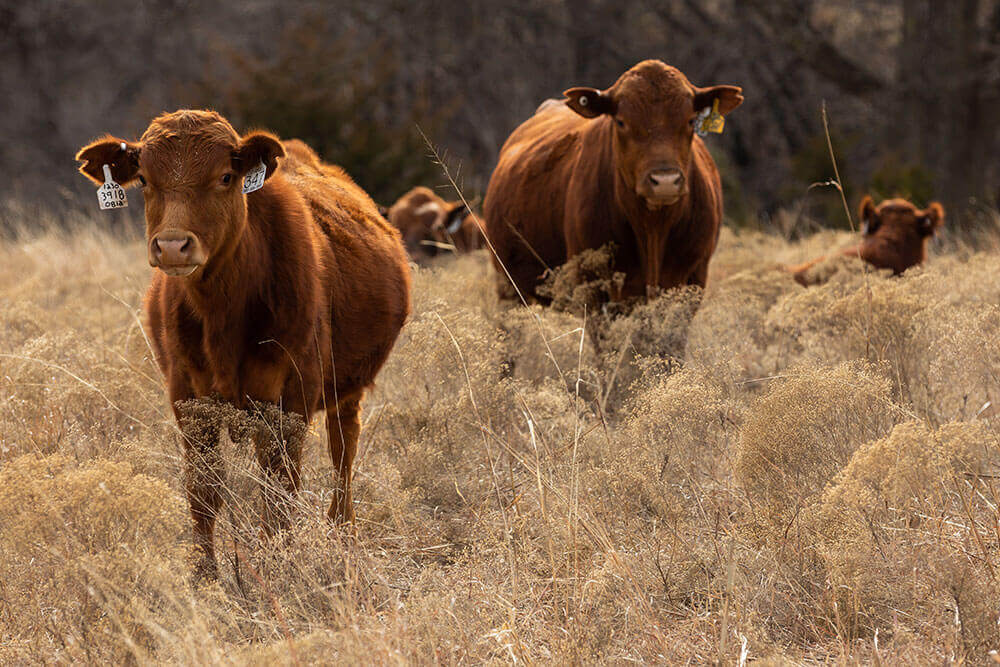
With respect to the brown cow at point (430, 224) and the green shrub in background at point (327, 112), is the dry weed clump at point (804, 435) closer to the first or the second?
the brown cow at point (430, 224)

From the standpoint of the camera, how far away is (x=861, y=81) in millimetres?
19422

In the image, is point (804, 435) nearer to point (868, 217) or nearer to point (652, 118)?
point (652, 118)

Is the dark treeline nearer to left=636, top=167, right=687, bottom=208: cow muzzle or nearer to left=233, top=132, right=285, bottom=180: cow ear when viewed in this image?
left=636, top=167, right=687, bottom=208: cow muzzle

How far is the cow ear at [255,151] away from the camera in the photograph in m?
3.98

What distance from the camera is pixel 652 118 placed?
636cm

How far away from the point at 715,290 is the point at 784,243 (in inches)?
142

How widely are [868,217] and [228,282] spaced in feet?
23.7

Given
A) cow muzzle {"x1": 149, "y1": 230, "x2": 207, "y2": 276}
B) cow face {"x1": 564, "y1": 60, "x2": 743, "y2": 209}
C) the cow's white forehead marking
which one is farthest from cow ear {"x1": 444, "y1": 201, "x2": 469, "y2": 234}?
cow muzzle {"x1": 149, "y1": 230, "x2": 207, "y2": 276}

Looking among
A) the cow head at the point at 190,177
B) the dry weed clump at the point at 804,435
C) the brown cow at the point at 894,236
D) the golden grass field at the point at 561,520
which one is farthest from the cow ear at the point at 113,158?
the brown cow at the point at 894,236

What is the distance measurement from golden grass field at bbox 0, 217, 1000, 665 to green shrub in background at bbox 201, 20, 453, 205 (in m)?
11.8

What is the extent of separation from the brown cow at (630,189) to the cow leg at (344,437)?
2.19 metres

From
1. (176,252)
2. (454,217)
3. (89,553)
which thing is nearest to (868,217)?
(454,217)

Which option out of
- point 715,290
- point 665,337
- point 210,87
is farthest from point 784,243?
point 210,87

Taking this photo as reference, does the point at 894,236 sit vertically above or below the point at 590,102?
below
